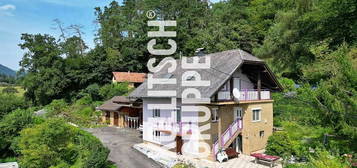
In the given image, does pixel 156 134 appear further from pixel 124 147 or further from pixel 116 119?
pixel 116 119

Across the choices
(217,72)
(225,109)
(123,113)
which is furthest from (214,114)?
(123,113)

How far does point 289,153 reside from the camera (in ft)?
55.9

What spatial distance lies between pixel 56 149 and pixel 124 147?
6199mm

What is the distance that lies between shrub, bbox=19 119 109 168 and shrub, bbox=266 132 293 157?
11.8 meters

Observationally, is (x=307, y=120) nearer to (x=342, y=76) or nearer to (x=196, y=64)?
(x=342, y=76)

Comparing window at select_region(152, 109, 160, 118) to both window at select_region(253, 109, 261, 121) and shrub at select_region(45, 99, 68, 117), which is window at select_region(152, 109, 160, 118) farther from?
shrub at select_region(45, 99, 68, 117)

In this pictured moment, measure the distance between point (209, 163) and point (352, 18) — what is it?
22.1m

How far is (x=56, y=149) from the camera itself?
15.6 metres

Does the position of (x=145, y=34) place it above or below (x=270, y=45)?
above

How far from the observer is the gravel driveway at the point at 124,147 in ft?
55.4

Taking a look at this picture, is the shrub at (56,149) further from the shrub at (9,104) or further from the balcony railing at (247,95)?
the shrub at (9,104)

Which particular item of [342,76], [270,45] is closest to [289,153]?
[342,76]

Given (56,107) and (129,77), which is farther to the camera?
(129,77)

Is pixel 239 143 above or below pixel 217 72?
below
